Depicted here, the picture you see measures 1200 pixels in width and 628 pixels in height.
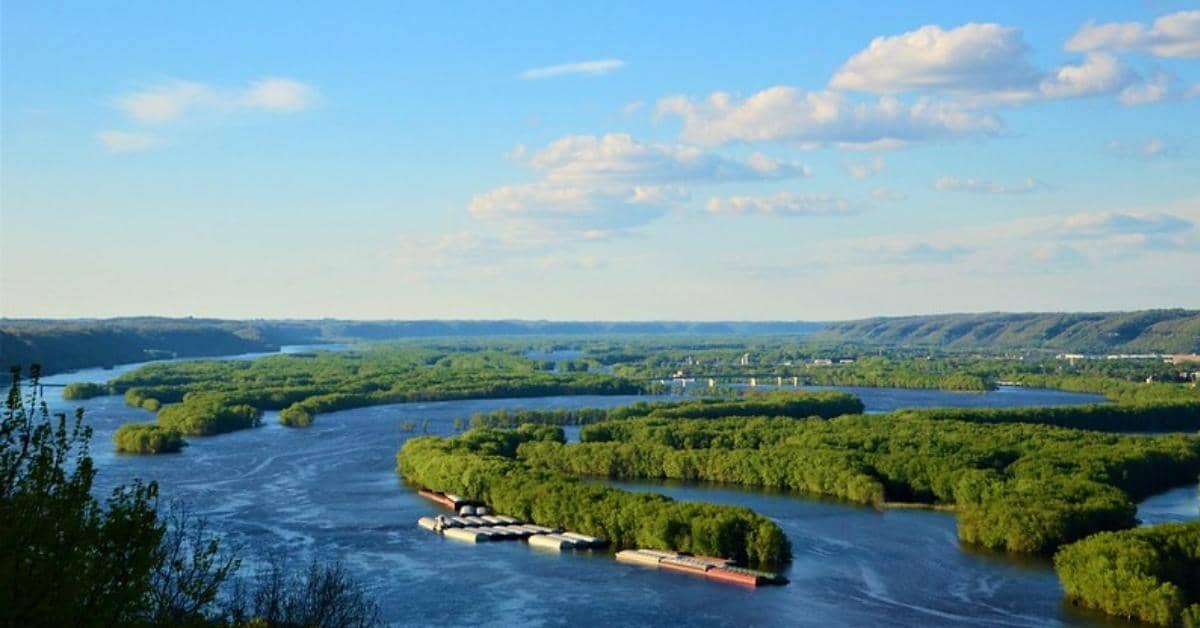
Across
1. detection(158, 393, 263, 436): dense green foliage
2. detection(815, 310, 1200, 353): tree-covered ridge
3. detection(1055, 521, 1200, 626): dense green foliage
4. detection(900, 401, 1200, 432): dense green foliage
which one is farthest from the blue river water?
detection(815, 310, 1200, 353): tree-covered ridge

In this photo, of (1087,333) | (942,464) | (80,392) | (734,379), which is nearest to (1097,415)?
(942,464)

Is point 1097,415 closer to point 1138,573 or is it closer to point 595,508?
point 595,508

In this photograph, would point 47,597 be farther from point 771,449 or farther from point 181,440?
point 181,440

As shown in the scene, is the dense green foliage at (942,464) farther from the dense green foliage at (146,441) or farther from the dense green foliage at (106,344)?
the dense green foliage at (106,344)

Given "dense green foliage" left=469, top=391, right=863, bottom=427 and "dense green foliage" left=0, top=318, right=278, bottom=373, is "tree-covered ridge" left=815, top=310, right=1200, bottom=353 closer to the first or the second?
"dense green foliage" left=469, top=391, right=863, bottom=427

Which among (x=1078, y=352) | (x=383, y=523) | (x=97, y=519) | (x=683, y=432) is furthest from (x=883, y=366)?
(x=97, y=519)
